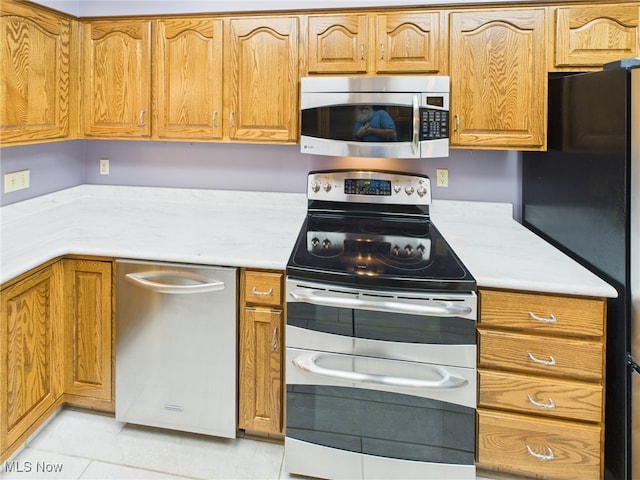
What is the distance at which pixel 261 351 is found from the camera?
1.81 m

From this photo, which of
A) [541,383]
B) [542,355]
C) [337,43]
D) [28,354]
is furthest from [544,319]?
[28,354]

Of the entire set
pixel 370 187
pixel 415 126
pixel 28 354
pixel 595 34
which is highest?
pixel 595 34

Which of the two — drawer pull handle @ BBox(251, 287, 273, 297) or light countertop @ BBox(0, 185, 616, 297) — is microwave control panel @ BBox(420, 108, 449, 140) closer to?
light countertop @ BBox(0, 185, 616, 297)

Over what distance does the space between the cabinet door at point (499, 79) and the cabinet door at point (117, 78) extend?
1.59 metres

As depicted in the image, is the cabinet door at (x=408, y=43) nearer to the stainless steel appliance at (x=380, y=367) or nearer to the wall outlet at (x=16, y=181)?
the stainless steel appliance at (x=380, y=367)

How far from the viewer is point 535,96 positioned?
2.03 metres

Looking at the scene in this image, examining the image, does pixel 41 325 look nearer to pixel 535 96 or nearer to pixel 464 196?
pixel 464 196

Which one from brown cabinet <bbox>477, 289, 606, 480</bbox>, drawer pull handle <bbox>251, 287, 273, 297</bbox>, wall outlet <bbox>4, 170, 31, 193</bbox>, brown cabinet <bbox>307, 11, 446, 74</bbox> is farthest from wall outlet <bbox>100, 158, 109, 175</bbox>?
brown cabinet <bbox>477, 289, 606, 480</bbox>

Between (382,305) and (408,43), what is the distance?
4.22 ft

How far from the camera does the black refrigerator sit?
56.7 inches

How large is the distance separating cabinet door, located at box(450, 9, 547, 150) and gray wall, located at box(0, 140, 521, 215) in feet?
1.04

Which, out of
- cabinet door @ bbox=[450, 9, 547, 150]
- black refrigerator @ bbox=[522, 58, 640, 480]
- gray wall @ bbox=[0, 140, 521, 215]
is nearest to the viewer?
black refrigerator @ bbox=[522, 58, 640, 480]

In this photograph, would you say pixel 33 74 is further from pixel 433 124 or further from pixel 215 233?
pixel 433 124

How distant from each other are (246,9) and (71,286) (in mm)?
1607
